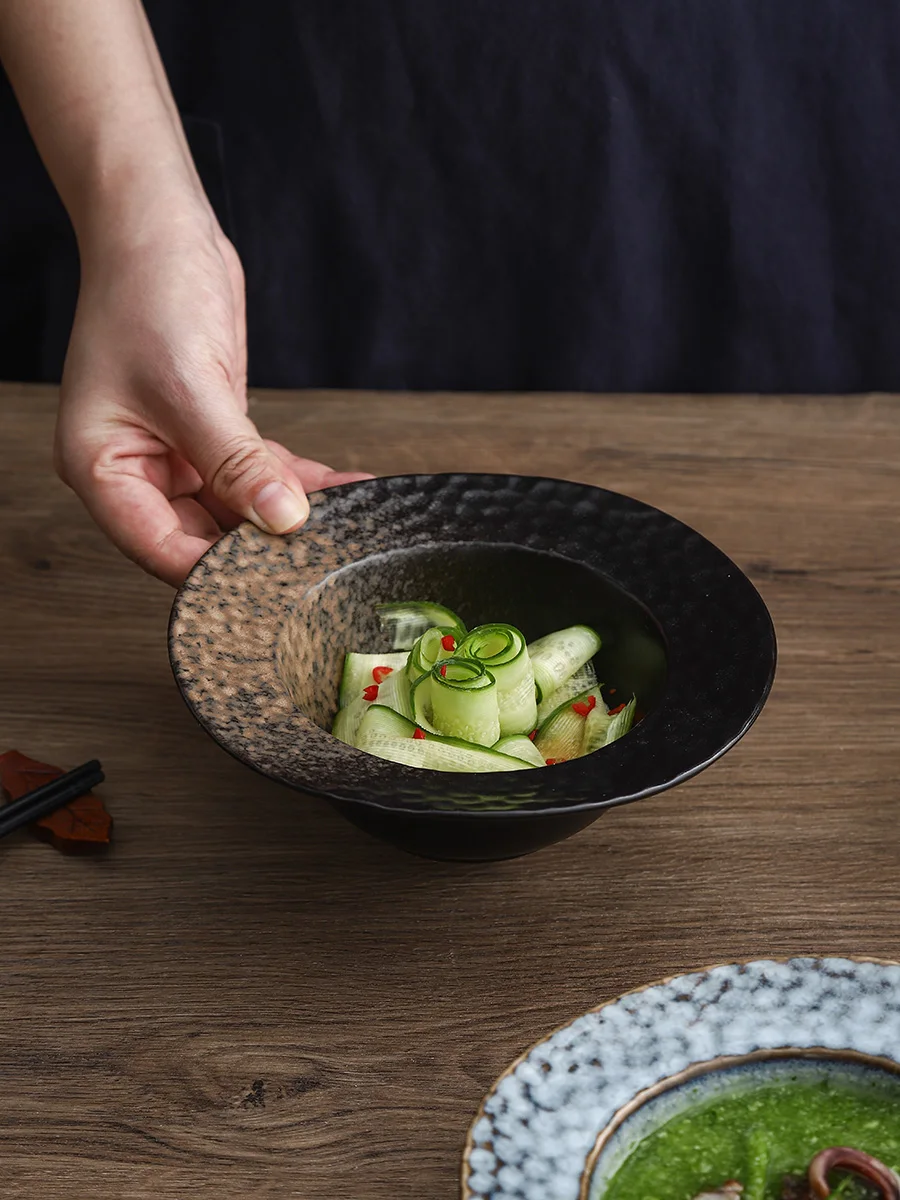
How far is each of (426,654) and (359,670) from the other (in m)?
0.07

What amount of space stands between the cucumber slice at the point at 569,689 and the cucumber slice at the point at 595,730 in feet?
0.11

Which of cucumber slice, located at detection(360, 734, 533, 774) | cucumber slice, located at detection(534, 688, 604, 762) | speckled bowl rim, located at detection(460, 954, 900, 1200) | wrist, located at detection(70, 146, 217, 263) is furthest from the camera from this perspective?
wrist, located at detection(70, 146, 217, 263)

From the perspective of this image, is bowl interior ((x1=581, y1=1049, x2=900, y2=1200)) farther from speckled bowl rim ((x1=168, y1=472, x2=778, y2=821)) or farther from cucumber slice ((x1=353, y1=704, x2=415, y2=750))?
cucumber slice ((x1=353, y1=704, x2=415, y2=750))

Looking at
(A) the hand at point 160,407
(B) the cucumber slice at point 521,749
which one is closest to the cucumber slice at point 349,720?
(B) the cucumber slice at point 521,749

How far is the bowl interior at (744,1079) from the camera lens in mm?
628

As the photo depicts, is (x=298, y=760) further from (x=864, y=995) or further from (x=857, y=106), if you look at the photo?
(x=857, y=106)

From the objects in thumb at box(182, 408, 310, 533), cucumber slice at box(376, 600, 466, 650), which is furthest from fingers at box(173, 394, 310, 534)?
cucumber slice at box(376, 600, 466, 650)

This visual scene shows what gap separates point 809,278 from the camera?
5.94 feet

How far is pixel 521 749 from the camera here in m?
0.91

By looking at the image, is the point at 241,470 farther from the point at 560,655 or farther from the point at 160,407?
the point at 560,655

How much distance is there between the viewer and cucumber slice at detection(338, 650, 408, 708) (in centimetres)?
99

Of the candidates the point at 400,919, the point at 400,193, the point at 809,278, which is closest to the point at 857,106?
the point at 809,278

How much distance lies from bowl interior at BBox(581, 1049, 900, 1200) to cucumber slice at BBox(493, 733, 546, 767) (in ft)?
0.96

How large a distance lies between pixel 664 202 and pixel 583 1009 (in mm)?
1299
